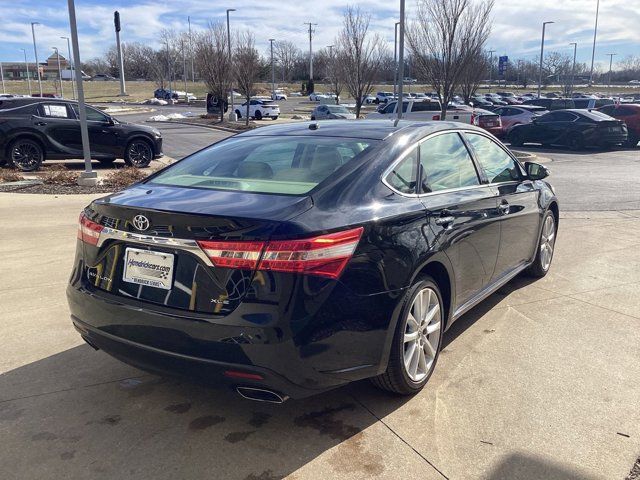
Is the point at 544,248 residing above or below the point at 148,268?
below

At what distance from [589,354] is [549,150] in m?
19.0

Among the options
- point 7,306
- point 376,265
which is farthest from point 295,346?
point 7,306

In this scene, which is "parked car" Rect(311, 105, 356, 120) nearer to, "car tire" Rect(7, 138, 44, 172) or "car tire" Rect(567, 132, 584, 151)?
"car tire" Rect(567, 132, 584, 151)

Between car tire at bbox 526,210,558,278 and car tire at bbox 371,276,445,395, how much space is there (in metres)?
2.33

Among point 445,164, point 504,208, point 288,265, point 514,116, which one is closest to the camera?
point 288,265

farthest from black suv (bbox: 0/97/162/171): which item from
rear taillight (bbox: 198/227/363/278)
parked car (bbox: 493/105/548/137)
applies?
parked car (bbox: 493/105/548/137)

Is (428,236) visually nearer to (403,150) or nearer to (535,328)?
(403,150)

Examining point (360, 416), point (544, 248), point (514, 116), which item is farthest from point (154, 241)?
point (514, 116)

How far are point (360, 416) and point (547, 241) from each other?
3.43 meters

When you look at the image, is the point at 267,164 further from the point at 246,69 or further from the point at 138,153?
the point at 246,69

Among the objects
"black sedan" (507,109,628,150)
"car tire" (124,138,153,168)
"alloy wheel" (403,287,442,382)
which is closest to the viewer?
"alloy wheel" (403,287,442,382)

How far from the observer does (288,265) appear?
259 centimetres

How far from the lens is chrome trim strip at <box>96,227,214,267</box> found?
267 cm

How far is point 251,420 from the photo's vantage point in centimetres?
315
